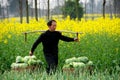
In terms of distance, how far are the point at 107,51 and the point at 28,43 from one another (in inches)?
82.3

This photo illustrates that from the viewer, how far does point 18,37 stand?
32.7ft

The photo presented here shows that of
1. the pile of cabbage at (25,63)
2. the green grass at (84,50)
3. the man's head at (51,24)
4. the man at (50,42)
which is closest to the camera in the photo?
the pile of cabbage at (25,63)

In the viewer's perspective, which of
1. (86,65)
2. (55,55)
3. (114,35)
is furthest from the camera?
(114,35)

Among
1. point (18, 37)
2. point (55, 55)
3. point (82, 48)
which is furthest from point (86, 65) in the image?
point (18, 37)

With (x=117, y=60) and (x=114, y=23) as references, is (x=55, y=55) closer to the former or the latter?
(x=117, y=60)

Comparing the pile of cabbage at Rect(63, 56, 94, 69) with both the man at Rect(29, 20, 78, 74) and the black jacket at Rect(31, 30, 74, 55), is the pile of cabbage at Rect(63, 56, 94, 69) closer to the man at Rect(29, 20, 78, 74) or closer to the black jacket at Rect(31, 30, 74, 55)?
the man at Rect(29, 20, 78, 74)

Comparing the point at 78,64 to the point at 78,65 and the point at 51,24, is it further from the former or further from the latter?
the point at 51,24

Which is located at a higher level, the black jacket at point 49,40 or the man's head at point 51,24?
the man's head at point 51,24

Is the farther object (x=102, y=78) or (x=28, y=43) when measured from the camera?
(x=28, y=43)

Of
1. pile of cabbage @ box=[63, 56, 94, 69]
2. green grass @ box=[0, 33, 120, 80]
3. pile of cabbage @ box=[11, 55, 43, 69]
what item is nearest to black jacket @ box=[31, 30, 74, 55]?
pile of cabbage @ box=[11, 55, 43, 69]

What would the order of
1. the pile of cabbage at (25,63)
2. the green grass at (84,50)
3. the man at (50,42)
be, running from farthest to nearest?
the green grass at (84,50) < the man at (50,42) < the pile of cabbage at (25,63)

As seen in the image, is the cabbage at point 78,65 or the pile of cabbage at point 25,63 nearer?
the cabbage at point 78,65

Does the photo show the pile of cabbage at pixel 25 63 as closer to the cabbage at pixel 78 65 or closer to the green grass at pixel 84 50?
the cabbage at pixel 78 65

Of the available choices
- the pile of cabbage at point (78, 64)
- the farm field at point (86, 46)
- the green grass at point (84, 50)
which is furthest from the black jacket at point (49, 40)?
the green grass at point (84, 50)
